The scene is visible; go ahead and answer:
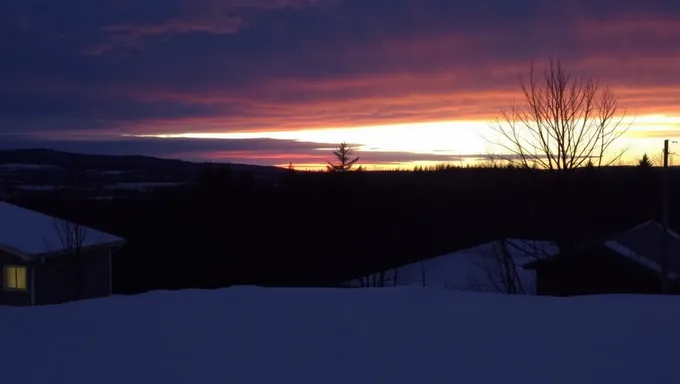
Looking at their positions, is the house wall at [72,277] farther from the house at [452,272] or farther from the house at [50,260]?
the house at [452,272]

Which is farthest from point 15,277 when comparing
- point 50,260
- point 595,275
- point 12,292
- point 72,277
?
point 595,275

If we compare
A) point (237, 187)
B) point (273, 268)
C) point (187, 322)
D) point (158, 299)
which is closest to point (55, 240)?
point (158, 299)

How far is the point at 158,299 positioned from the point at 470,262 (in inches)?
1019

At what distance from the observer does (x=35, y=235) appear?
17.1 meters

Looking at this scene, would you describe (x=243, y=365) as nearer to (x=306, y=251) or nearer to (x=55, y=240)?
(x=55, y=240)

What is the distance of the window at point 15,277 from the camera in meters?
16.1

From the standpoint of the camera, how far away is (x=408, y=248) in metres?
35.9

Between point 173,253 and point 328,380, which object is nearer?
point 328,380

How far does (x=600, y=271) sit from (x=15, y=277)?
1359cm

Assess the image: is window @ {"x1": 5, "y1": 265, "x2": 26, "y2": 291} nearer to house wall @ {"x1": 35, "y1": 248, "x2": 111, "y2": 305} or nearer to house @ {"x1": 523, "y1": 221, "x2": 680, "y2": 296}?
house wall @ {"x1": 35, "y1": 248, "x2": 111, "y2": 305}

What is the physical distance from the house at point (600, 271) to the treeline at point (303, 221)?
12.0 ft

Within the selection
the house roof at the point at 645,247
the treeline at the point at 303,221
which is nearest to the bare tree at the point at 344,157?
the treeline at the point at 303,221

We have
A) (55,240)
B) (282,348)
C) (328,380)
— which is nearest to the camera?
(328,380)

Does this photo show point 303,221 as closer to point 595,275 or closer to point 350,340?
point 595,275
